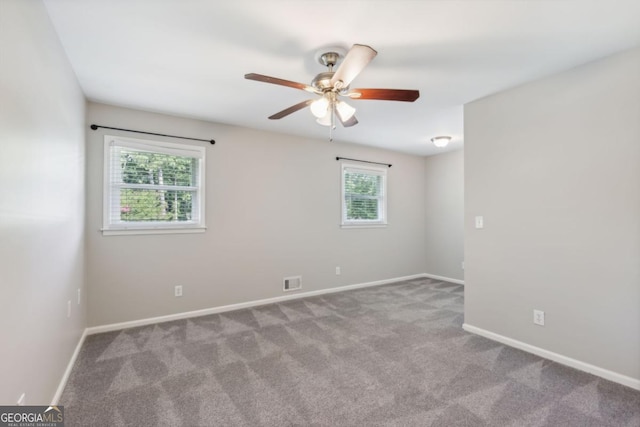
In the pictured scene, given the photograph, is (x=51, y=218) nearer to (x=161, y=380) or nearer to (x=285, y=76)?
(x=161, y=380)

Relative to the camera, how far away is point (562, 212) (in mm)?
2475

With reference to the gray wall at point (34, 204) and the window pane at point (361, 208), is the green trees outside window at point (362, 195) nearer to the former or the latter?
the window pane at point (361, 208)

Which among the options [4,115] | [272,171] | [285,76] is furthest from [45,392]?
[272,171]

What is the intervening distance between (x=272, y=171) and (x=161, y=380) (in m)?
2.76

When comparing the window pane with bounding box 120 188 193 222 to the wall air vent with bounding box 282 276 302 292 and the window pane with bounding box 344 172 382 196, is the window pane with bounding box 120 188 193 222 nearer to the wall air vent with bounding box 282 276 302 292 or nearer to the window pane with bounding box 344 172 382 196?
the wall air vent with bounding box 282 276 302 292

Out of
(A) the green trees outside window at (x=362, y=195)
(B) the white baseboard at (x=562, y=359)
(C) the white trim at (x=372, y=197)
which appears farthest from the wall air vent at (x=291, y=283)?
(B) the white baseboard at (x=562, y=359)

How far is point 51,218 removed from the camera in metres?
1.86

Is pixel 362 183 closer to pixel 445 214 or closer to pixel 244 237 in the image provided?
pixel 445 214

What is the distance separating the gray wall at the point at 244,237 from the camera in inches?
125

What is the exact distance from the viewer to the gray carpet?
181 cm

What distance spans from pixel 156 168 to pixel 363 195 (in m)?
3.18

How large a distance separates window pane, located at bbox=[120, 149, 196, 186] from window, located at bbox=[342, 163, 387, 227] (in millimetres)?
2373

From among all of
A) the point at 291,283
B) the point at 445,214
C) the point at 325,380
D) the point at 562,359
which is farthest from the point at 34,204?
the point at 445,214

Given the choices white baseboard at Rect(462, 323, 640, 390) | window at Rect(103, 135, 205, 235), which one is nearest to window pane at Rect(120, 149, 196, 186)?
window at Rect(103, 135, 205, 235)
